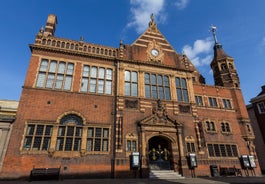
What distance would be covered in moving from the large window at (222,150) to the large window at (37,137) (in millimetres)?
15939

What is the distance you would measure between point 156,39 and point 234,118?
13767 millimetres

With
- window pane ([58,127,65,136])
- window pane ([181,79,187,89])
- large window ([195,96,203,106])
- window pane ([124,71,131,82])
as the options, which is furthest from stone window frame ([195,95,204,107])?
window pane ([58,127,65,136])

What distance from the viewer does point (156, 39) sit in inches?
904

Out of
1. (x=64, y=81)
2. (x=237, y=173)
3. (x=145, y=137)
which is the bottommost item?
(x=237, y=173)

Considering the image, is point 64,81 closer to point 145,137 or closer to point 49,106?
point 49,106

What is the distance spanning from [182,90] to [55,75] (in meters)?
13.8

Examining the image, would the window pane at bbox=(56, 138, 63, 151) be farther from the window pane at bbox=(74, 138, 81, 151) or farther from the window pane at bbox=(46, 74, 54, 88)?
the window pane at bbox=(46, 74, 54, 88)

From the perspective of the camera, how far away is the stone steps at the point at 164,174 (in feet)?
51.7

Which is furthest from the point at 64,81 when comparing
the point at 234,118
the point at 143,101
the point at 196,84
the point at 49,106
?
the point at 234,118

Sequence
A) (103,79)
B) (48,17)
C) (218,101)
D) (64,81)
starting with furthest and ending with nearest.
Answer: (218,101) < (48,17) < (103,79) < (64,81)

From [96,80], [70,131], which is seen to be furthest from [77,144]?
[96,80]

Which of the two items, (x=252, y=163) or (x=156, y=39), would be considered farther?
(x=156, y=39)

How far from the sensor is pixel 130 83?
19.5 metres

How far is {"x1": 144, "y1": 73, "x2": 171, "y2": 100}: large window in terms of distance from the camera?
19.7m
